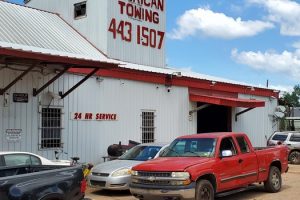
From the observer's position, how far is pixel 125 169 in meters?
13.1

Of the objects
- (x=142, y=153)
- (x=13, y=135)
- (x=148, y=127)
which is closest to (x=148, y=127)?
(x=148, y=127)

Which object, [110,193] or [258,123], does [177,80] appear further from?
[110,193]

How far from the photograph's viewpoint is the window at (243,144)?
12173 millimetres

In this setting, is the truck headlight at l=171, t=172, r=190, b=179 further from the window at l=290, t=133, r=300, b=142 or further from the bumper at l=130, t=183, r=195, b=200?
the window at l=290, t=133, r=300, b=142

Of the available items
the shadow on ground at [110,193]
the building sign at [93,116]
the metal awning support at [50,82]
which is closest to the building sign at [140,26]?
the building sign at [93,116]

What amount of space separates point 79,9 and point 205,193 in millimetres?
14549

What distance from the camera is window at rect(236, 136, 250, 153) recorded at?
39.9 ft

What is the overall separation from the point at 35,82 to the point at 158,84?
22.1 ft

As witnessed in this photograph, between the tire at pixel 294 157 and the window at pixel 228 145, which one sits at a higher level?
the window at pixel 228 145

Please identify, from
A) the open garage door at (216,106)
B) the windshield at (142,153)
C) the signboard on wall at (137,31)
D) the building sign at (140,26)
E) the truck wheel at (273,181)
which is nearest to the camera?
the truck wheel at (273,181)

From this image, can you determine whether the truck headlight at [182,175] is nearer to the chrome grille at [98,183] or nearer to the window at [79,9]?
the chrome grille at [98,183]

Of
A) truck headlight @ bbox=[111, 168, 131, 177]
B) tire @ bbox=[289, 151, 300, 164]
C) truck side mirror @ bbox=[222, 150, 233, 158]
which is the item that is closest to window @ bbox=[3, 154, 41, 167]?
truck headlight @ bbox=[111, 168, 131, 177]

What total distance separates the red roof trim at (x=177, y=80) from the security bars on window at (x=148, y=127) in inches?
58.6

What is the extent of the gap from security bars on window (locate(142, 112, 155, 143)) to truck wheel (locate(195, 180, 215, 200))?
396 inches
